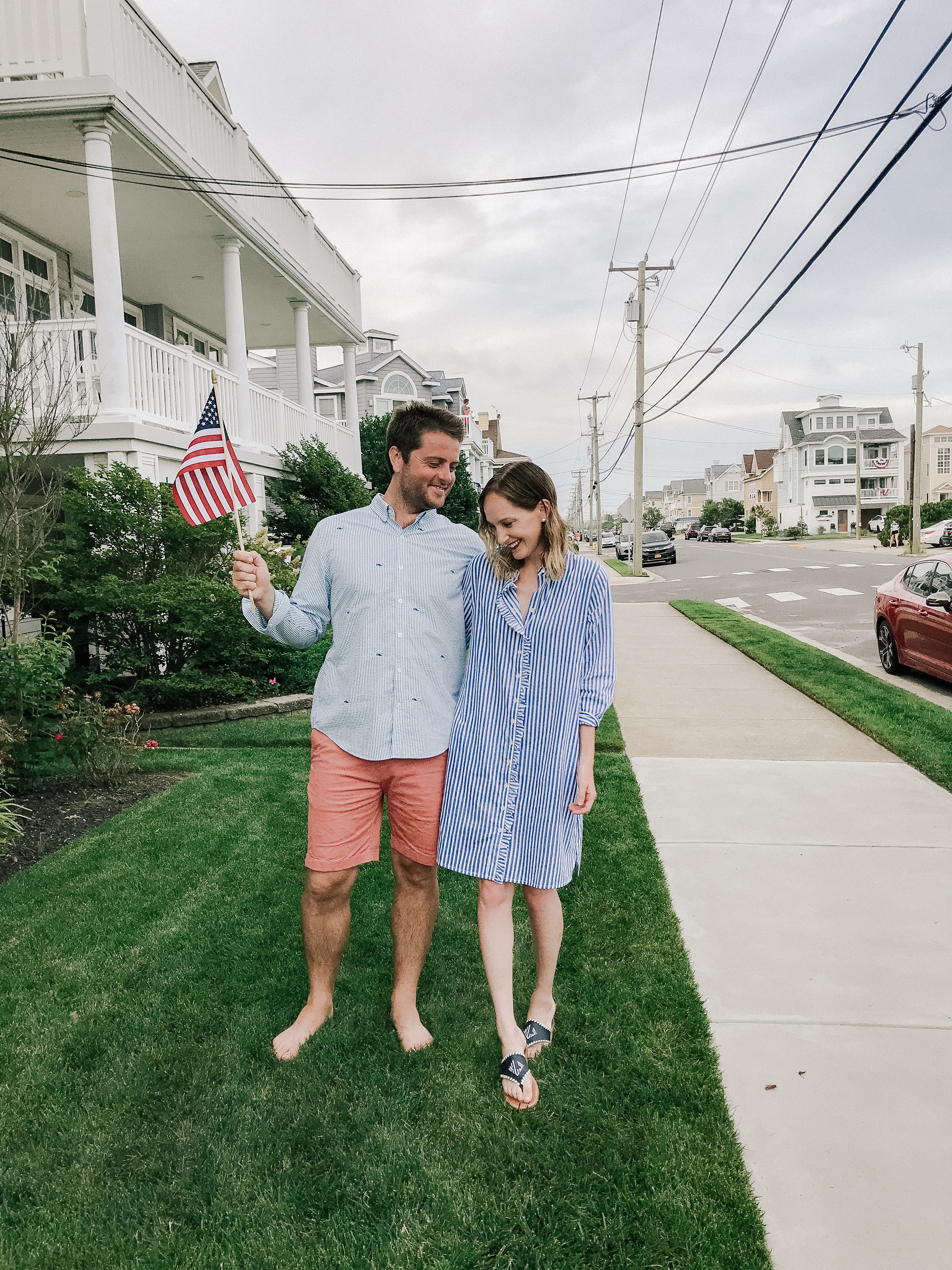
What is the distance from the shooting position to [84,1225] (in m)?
2.30

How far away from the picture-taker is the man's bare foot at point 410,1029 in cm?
307

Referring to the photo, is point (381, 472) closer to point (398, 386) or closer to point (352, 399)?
point (352, 399)

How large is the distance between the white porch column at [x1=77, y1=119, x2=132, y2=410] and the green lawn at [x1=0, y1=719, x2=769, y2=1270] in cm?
611

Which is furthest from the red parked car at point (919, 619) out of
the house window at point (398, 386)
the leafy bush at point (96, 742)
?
the house window at point (398, 386)

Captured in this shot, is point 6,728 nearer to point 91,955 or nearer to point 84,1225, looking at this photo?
point 91,955

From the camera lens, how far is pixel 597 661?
292 cm

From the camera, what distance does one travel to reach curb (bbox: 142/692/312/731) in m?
8.20

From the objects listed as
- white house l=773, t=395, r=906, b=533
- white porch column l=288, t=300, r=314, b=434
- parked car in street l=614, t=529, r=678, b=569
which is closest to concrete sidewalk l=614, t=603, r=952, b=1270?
white porch column l=288, t=300, r=314, b=434

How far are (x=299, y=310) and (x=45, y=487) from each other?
30.9ft

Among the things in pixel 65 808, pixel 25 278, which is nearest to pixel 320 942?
pixel 65 808

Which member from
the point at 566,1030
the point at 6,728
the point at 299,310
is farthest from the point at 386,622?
the point at 299,310

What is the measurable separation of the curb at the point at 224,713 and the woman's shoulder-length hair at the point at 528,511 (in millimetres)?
5998

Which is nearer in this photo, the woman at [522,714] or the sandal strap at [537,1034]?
the woman at [522,714]

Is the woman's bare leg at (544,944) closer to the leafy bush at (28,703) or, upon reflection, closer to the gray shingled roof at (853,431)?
the leafy bush at (28,703)
